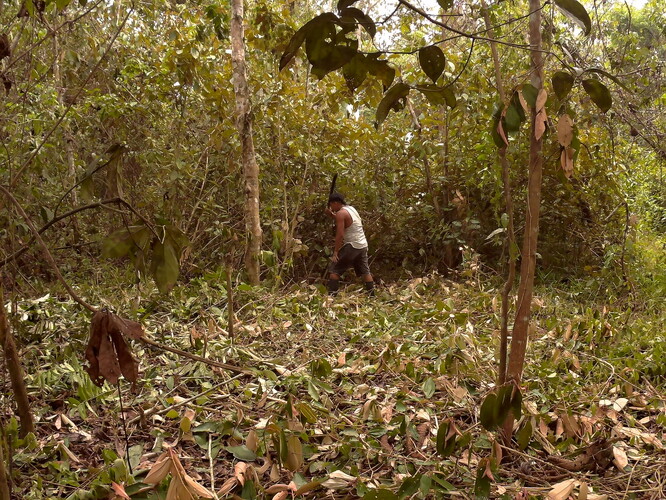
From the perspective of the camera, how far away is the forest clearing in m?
1.78

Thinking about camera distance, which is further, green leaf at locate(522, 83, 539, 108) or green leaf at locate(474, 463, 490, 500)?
green leaf at locate(474, 463, 490, 500)

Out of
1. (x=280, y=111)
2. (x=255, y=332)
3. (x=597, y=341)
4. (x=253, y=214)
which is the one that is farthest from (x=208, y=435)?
(x=280, y=111)

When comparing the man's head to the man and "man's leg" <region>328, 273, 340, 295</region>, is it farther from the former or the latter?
"man's leg" <region>328, 273, 340, 295</region>

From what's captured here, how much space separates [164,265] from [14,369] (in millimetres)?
1134

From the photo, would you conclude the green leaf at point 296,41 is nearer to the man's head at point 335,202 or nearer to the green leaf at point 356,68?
the green leaf at point 356,68

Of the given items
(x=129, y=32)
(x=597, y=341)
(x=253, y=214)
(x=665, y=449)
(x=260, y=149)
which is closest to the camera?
(x=665, y=449)

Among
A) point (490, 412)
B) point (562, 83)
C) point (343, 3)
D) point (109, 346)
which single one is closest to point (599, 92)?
point (562, 83)

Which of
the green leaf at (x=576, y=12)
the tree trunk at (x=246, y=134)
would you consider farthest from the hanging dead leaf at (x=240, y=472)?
→ the tree trunk at (x=246, y=134)

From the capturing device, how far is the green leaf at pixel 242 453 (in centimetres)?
226

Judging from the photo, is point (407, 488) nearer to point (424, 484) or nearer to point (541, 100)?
point (424, 484)

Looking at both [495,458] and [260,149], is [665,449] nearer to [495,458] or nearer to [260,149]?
[495,458]

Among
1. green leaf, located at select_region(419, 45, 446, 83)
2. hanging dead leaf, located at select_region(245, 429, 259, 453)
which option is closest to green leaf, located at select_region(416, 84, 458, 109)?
green leaf, located at select_region(419, 45, 446, 83)

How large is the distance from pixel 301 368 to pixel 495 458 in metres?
1.28

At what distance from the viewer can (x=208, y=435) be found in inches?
98.0
